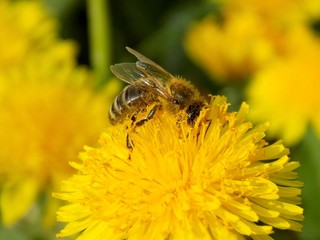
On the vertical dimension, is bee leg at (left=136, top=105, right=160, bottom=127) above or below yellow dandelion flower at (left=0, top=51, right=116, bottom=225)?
below

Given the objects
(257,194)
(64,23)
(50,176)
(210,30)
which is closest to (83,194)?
(257,194)

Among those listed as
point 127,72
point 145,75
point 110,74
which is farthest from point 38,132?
point 145,75

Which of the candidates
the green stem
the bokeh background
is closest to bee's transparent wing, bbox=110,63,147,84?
the bokeh background

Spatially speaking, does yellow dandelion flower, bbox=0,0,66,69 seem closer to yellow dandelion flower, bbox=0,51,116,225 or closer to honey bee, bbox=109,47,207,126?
yellow dandelion flower, bbox=0,51,116,225

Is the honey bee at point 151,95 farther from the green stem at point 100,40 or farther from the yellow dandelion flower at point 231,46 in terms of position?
the yellow dandelion flower at point 231,46

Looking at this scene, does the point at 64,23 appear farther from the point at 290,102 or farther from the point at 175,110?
the point at 175,110

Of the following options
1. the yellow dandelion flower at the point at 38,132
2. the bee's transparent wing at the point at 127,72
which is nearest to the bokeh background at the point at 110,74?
the yellow dandelion flower at the point at 38,132
